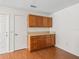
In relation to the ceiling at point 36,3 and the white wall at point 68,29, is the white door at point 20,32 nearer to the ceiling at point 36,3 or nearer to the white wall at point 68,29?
the ceiling at point 36,3

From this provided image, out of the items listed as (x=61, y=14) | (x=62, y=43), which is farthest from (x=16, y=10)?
(x=62, y=43)

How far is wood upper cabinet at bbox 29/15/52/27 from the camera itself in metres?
4.45

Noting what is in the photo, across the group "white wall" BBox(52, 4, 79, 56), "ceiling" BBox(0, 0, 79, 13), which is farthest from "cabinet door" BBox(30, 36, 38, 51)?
"ceiling" BBox(0, 0, 79, 13)

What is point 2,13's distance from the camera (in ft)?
12.0

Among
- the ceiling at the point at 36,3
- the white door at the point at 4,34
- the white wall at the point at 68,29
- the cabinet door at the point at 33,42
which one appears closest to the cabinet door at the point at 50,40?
the white wall at the point at 68,29

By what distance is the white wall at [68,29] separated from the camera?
3504 mm

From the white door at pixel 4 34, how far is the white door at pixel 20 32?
46cm

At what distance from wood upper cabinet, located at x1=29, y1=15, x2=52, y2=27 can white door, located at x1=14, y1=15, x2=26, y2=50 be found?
435 millimetres

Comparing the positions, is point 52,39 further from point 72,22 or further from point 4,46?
point 4,46

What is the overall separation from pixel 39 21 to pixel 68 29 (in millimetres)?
1772

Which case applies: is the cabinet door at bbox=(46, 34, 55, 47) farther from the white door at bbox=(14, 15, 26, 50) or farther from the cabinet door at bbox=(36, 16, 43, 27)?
the white door at bbox=(14, 15, 26, 50)

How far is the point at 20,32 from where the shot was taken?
4.28 metres

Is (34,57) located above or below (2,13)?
below

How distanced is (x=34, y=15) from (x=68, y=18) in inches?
75.6
